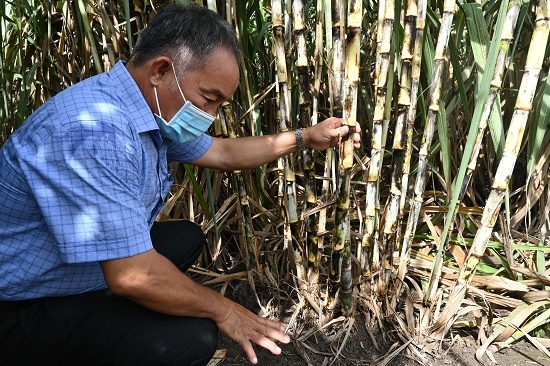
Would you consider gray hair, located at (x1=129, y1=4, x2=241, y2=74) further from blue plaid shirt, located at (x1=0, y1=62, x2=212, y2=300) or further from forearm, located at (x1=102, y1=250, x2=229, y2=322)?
forearm, located at (x1=102, y1=250, x2=229, y2=322)

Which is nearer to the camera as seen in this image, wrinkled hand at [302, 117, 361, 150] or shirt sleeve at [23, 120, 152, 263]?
shirt sleeve at [23, 120, 152, 263]

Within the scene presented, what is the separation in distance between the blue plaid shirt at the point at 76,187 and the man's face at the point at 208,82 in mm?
68

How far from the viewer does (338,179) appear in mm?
1654

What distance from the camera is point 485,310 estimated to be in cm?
180

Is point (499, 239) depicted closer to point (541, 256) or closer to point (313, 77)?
point (541, 256)

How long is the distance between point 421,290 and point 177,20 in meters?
1.08

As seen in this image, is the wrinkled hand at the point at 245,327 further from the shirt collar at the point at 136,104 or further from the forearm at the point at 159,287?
the shirt collar at the point at 136,104

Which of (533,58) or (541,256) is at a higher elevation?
(533,58)

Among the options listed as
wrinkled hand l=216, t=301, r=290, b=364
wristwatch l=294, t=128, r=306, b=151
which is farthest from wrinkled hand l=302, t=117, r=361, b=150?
wrinkled hand l=216, t=301, r=290, b=364

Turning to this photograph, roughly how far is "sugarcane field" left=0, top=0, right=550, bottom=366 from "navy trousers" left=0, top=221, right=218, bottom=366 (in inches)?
15.1

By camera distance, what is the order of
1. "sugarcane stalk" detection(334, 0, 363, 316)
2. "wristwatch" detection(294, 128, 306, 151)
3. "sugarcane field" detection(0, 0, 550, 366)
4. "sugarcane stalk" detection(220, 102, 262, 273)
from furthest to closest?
"sugarcane stalk" detection(220, 102, 262, 273) < "wristwatch" detection(294, 128, 306, 151) < "sugarcane field" detection(0, 0, 550, 366) < "sugarcane stalk" detection(334, 0, 363, 316)

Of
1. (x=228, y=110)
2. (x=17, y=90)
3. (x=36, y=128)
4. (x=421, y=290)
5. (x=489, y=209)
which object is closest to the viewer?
(x=36, y=128)

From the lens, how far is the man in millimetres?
1188

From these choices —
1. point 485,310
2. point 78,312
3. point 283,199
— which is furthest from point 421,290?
point 78,312
